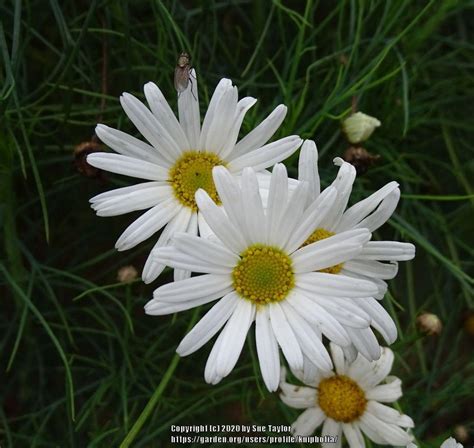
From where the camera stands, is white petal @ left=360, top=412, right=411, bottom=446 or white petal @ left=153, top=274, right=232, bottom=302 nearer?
white petal @ left=153, top=274, right=232, bottom=302

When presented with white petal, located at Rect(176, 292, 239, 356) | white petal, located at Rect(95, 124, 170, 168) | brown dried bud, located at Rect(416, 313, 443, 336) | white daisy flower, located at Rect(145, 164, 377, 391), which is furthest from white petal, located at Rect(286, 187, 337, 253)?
brown dried bud, located at Rect(416, 313, 443, 336)

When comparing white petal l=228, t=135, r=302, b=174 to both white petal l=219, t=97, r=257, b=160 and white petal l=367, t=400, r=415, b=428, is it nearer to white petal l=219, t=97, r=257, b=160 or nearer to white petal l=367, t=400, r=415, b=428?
Result: white petal l=219, t=97, r=257, b=160

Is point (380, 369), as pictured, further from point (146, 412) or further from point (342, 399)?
point (146, 412)

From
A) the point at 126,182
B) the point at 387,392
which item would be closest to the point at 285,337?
the point at 387,392

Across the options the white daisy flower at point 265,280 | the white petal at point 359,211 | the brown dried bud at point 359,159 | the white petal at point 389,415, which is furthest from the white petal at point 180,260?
the white petal at point 389,415

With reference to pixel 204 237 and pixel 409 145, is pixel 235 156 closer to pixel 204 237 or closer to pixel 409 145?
pixel 204 237

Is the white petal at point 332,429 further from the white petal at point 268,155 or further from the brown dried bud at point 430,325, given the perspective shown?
the white petal at point 268,155
